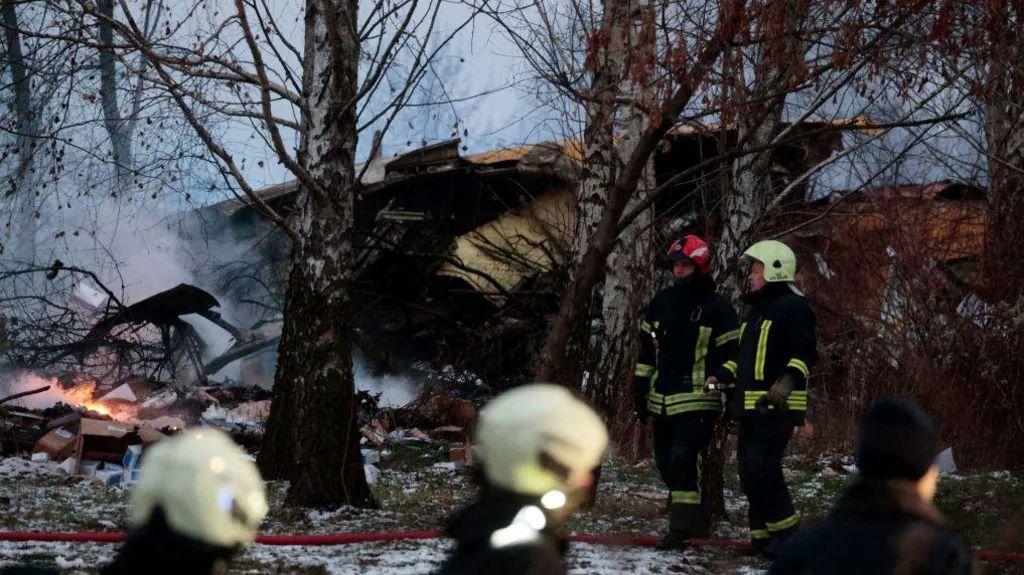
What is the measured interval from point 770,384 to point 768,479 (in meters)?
0.54

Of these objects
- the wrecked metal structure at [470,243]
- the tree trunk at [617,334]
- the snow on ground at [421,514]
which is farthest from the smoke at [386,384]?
the snow on ground at [421,514]

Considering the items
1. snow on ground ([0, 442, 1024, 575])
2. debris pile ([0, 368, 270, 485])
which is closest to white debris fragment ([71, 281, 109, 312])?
debris pile ([0, 368, 270, 485])

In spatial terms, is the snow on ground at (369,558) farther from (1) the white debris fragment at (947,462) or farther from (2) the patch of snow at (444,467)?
(1) the white debris fragment at (947,462)

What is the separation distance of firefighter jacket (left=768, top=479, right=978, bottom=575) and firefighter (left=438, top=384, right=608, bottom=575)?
61 cm

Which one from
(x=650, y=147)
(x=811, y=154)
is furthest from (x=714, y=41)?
(x=811, y=154)

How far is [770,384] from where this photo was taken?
275 inches

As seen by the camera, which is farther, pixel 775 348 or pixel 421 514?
pixel 421 514

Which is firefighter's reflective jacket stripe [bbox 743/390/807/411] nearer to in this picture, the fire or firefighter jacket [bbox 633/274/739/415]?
firefighter jacket [bbox 633/274/739/415]

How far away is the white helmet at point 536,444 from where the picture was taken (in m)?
Result: 2.91

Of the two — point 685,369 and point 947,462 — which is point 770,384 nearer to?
point 685,369

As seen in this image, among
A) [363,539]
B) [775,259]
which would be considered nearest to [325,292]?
[363,539]

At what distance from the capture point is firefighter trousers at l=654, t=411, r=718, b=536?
281 inches

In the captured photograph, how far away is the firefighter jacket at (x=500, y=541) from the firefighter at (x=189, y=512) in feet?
1.57

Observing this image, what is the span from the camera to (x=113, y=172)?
1078 centimetres
